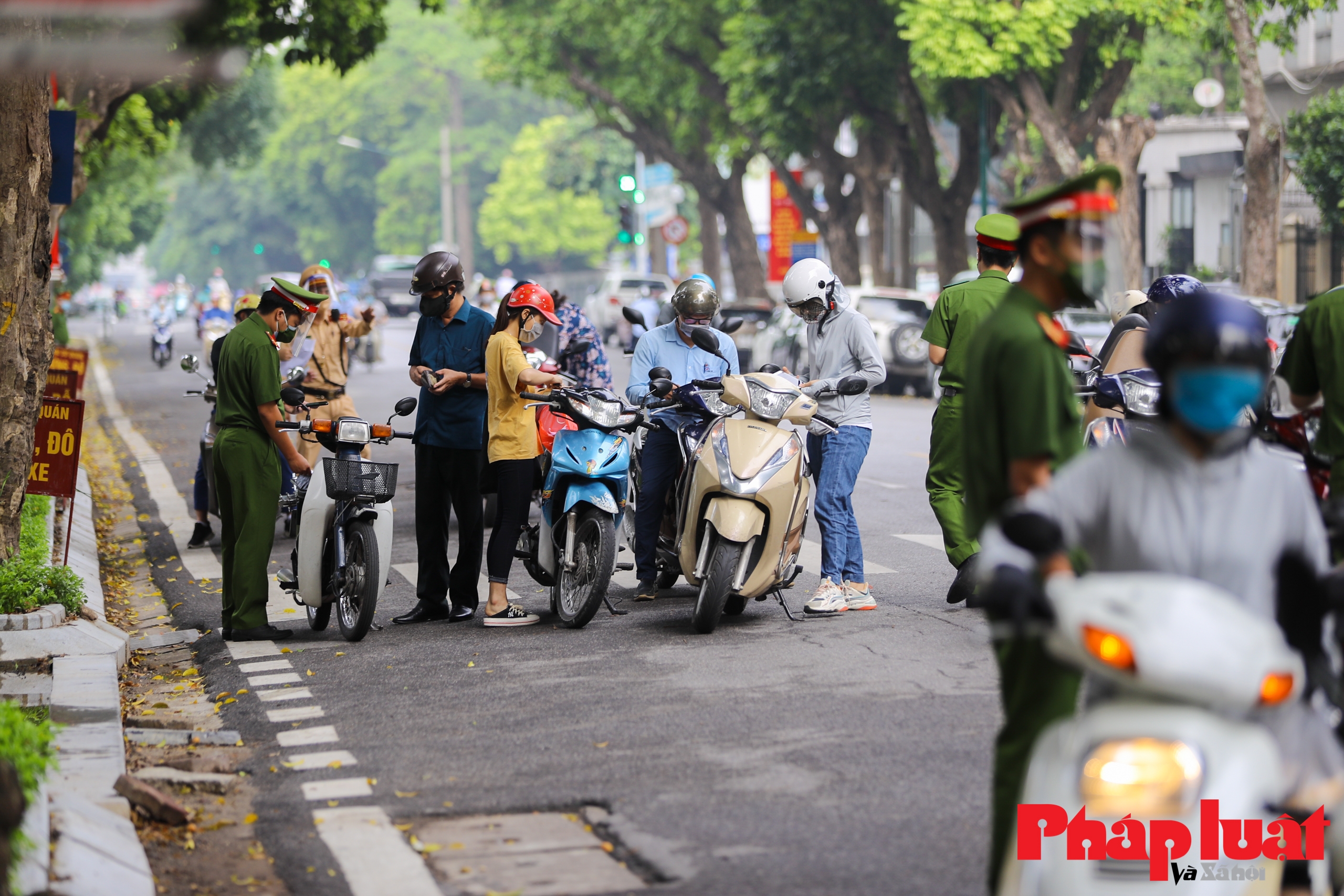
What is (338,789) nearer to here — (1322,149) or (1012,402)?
(1012,402)

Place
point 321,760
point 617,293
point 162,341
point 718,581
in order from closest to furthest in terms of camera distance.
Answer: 1. point 321,760
2. point 718,581
3. point 162,341
4. point 617,293

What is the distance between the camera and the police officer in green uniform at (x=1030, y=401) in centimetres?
362

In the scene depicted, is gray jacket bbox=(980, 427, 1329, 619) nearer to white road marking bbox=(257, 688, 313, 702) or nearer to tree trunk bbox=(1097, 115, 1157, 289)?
white road marking bbox=(257, 688, 313, 702)

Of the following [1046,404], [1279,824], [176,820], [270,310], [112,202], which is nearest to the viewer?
[1279,824]

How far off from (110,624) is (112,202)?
1828 inches

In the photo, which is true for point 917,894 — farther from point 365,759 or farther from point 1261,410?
point 1261,410

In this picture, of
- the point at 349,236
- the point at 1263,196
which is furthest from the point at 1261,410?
the point at 349,236

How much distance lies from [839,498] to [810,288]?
1.04m

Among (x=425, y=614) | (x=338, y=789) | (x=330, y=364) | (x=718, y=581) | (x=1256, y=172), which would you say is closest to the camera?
(x=338, y=789)

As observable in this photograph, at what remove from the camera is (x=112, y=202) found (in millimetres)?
52344

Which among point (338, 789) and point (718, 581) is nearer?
point (338, 789)

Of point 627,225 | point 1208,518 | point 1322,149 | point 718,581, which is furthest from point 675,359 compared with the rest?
point 627,225

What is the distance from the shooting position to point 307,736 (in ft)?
20.8

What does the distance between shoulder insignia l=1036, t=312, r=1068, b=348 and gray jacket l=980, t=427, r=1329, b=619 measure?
0.50 meters
